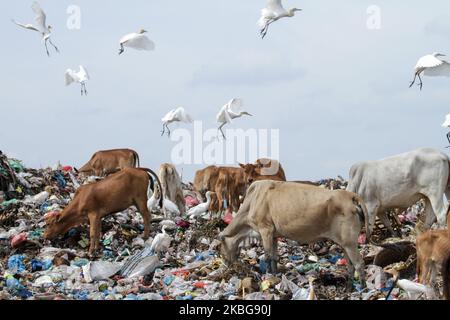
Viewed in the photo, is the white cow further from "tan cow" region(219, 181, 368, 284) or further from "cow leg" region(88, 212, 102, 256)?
"cow leg" region(88, 212, 102, 256)

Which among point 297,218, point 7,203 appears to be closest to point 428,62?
point 297,218

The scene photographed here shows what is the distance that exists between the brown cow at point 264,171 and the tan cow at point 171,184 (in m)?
1.75

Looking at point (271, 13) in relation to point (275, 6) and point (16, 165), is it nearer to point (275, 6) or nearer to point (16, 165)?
point (275, 6)

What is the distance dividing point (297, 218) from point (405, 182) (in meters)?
3.57

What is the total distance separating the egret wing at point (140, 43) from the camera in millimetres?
17922

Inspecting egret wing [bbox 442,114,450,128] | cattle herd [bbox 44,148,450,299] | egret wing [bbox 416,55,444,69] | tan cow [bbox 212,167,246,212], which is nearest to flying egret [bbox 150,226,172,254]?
cattle herd [bbox 44,148,450,299]

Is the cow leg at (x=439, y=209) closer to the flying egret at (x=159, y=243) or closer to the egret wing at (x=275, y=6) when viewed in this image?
the flying egret at (x=159, y=243)

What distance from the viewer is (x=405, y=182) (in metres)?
13.7

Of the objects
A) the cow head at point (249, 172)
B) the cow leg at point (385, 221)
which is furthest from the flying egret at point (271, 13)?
the cow leg at point (385, 221)

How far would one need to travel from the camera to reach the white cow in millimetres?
13547

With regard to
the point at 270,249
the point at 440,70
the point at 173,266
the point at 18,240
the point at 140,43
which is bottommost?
the point at 173,266

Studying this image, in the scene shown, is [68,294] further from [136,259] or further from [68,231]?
[68,231]

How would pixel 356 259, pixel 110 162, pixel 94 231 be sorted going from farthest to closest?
pixel 110 162 < pixel 94 231 < pixel 356 259

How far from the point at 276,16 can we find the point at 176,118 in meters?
3.60
